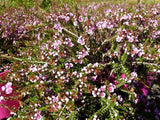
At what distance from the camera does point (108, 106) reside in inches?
77.1

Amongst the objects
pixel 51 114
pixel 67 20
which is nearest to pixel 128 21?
pixel 67 20

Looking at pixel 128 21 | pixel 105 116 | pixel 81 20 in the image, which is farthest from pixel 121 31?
pixel 105 116

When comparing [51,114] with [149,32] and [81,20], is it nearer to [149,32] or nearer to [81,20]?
[81,20]

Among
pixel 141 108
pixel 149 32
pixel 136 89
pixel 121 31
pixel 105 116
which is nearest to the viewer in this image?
pixel 121 31

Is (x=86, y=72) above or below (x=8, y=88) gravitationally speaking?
above

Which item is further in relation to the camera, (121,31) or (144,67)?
(144,67)

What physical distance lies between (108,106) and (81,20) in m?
1.18

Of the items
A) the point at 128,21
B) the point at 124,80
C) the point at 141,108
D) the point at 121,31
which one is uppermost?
the point at 128,21

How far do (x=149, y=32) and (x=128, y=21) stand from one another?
0.65 meters

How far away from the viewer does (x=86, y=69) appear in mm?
1983

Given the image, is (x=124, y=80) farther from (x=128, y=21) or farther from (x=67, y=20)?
(x=67, y=20)

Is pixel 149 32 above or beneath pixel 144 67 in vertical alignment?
above

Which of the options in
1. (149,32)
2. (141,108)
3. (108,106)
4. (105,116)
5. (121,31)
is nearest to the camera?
(108,106)

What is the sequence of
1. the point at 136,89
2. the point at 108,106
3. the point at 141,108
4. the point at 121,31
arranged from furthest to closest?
the point at 141,108, the point at 136,89, the point at 121,31, the point at 108,106
